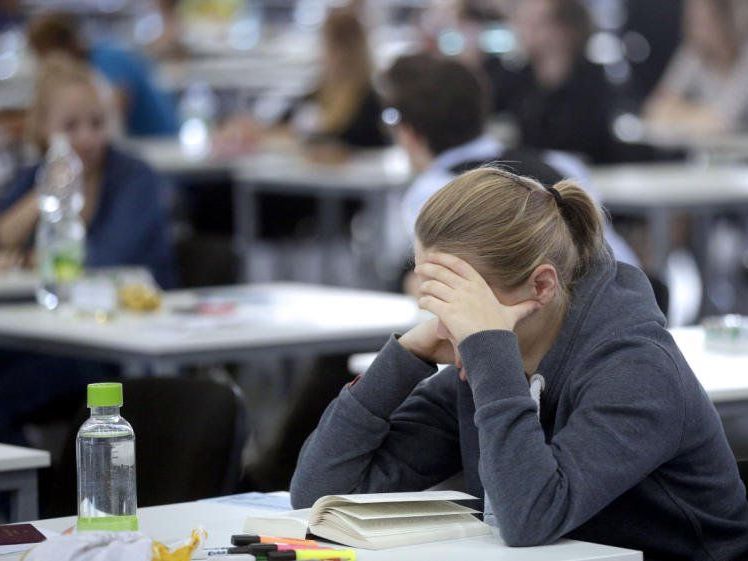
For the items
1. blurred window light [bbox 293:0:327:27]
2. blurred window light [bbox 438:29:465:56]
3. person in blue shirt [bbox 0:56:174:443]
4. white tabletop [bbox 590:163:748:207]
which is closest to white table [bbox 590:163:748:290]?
white tabletop [bbox 590:163:748:207]

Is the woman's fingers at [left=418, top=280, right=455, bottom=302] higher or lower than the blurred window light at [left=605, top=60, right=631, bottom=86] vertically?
lower

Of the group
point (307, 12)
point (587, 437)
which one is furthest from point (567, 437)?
point (307, 12)

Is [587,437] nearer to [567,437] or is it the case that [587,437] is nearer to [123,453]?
[567,437]

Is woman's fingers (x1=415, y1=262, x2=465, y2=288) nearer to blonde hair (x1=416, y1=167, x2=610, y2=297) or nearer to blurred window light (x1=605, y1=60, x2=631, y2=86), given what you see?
blonde hair (x1=416, y1=167, x2=610, y2=297)

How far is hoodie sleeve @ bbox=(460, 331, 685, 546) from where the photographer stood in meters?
1.99

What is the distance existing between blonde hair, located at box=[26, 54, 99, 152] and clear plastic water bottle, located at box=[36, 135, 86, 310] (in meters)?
0.10

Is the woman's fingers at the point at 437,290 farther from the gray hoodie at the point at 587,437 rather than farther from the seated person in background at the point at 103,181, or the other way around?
the seated person in background at the point at 103,181

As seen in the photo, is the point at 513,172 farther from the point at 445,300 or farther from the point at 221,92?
the point at 221,92

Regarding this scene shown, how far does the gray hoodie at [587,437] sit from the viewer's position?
1999mm

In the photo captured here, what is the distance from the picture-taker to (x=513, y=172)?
7.46 feet

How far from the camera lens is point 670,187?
20.9 feet

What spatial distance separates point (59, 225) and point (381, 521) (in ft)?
8.92

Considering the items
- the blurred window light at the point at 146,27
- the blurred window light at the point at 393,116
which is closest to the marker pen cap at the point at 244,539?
the blurred window light at the point at 393,116


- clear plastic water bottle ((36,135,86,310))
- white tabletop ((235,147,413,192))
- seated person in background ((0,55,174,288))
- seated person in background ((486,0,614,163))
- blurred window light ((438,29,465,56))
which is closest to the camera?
clear plastic water bottle ((36,135,86,310))
